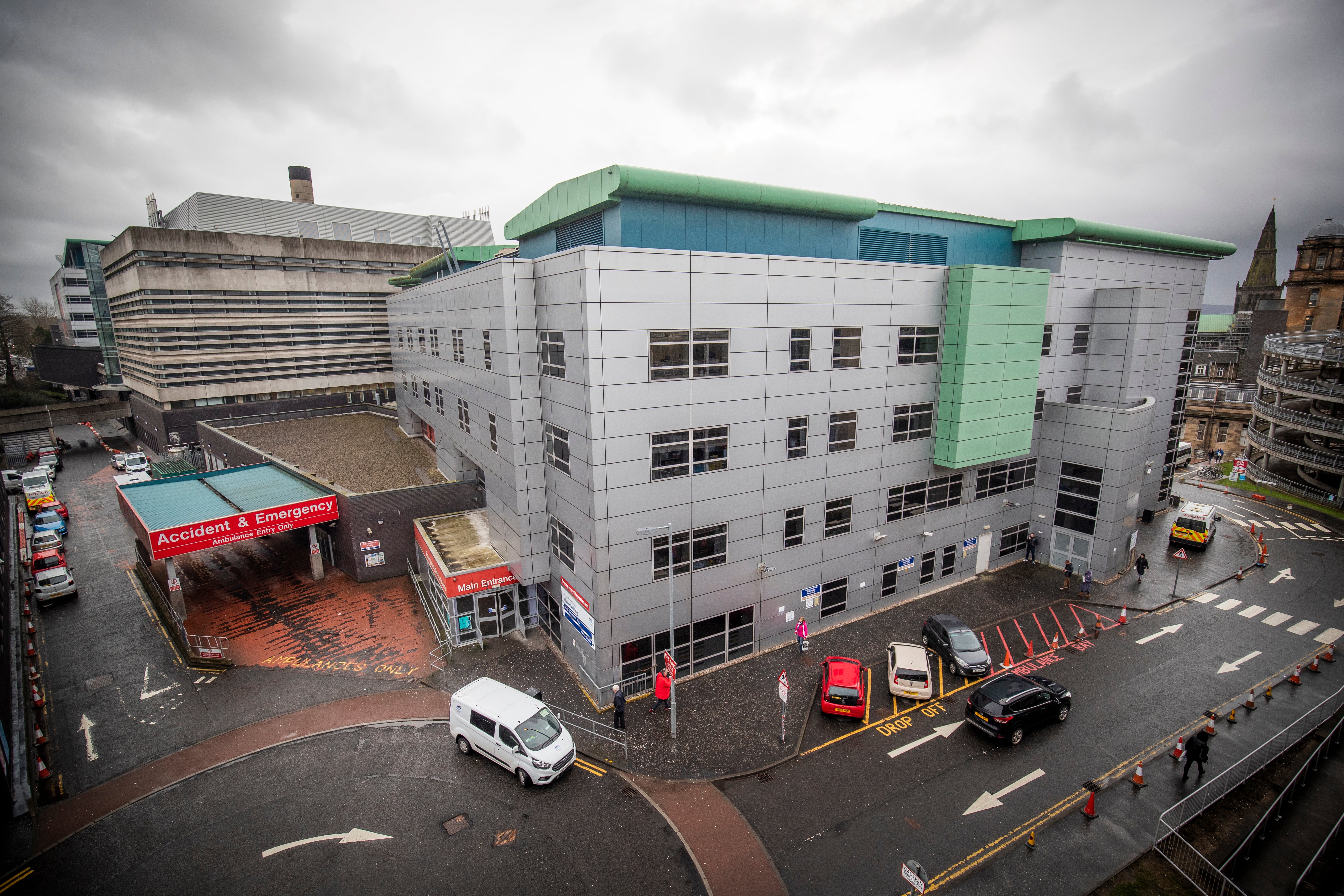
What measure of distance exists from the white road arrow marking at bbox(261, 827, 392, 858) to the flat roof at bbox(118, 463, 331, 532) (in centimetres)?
1676

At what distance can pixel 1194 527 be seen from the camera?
102 ft

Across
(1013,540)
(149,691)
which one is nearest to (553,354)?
(149,691)

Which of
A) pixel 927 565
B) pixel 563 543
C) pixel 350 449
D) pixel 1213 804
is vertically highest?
pixel 563 543

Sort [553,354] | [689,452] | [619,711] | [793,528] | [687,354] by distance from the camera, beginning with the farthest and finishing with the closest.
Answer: [793,528] < [553,354] < [689,452] < [687,354] < [619,711]

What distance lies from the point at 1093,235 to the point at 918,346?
12.0 m

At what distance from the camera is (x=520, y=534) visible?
2127cm

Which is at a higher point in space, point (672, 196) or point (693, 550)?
point (672, 196)

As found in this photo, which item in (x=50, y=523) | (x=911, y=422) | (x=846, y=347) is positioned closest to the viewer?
(x=846, y=347)

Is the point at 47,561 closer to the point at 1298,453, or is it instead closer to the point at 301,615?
the point at 301,615

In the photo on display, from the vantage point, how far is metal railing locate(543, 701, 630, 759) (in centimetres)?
1688

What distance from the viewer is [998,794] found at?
49.3 feet

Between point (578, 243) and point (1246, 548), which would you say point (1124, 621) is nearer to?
point (1246, 548)

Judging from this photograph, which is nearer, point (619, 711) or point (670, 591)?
point (670, 591)

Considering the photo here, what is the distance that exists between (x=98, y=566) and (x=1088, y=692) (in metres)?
46.8
